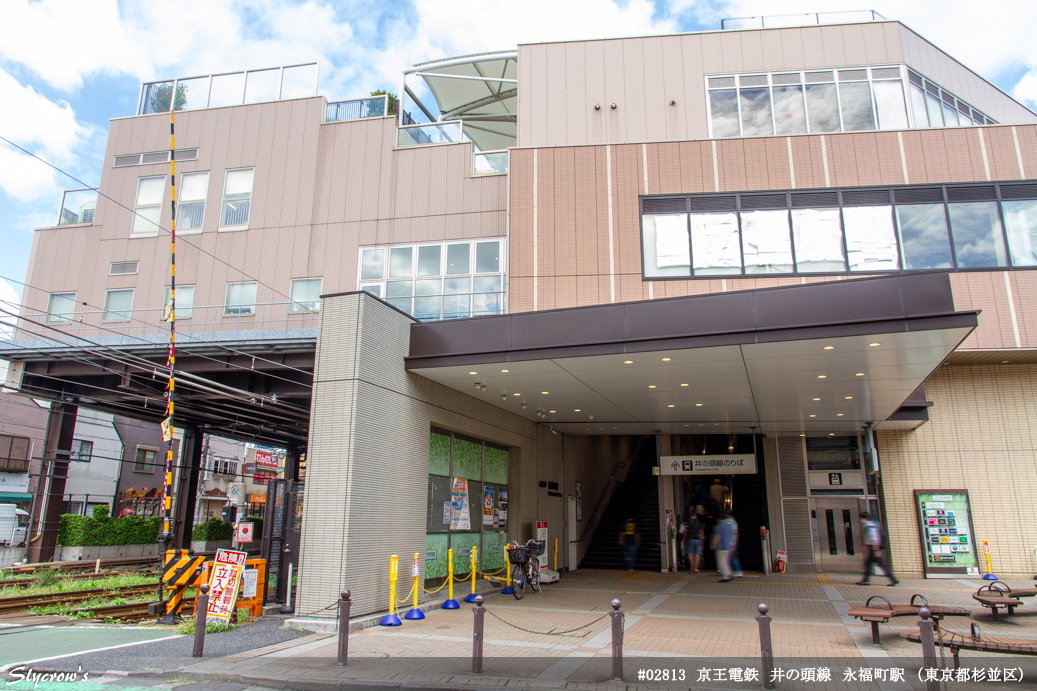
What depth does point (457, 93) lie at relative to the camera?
94.8 ft

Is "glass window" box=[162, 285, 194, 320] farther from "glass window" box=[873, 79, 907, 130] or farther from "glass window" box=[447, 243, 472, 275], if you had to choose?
"glass window" box=[873, 79, 907, 130]

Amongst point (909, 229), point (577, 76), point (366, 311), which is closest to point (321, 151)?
point (577, 76)

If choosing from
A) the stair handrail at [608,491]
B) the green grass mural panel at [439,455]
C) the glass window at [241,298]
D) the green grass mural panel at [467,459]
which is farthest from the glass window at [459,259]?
the stair handrail at [608,491]

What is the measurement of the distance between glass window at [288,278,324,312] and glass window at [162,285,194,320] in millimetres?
3753

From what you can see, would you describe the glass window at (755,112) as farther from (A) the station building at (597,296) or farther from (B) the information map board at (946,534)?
(B) the information map board at (946,534)

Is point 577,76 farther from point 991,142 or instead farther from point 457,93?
point 991,142

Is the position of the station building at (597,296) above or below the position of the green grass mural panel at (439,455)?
above

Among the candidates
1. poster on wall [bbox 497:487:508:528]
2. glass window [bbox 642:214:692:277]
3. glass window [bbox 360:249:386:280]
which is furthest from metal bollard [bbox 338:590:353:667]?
glass window [bbox 360:249:386:280]

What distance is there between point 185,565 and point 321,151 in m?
16.4

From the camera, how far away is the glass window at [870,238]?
17766mm

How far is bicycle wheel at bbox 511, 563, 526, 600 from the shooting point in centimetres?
1450

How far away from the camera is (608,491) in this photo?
90.6 ft

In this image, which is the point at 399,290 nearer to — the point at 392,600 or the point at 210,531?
the point at 392,600

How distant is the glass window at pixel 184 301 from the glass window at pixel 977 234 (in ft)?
79.5
